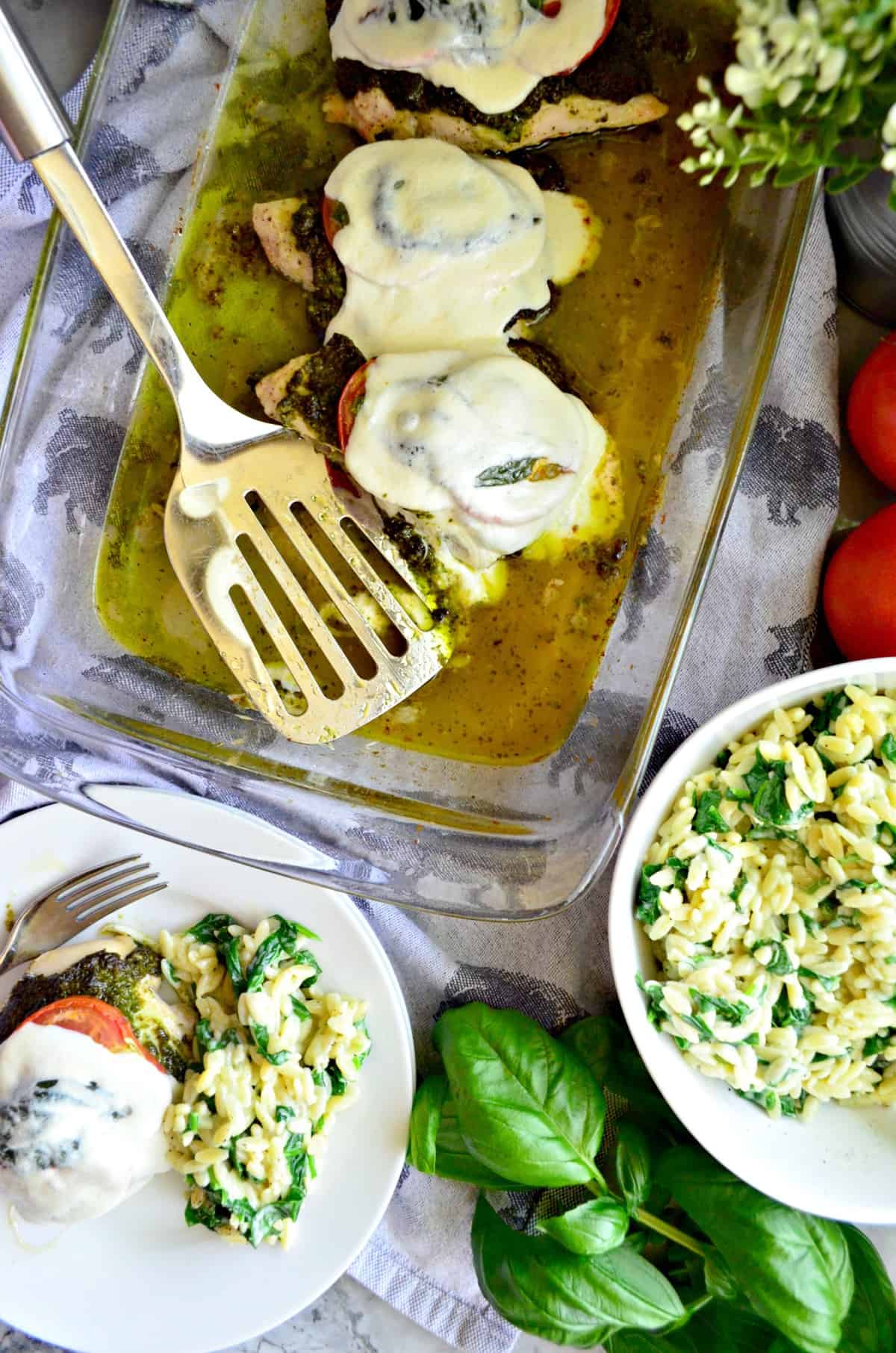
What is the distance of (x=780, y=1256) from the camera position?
182 cm

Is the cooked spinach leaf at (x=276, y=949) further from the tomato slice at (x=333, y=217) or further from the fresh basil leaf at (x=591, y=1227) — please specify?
the tomato slice at (x=333, y=217)

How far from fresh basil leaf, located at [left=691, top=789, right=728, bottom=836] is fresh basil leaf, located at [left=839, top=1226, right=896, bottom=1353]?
79 cm

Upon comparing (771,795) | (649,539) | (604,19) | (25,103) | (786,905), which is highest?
(25,103)

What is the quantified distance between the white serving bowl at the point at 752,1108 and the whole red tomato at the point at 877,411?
41 centimetres

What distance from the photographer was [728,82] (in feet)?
3.85

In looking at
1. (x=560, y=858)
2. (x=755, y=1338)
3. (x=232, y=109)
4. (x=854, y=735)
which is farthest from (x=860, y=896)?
(x=232, y=109)

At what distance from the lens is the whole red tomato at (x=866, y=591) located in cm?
187

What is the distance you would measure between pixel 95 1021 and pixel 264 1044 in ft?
1.07

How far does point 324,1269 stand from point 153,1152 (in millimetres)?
407

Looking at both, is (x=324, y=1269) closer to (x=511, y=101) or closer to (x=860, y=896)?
(x=860, y=896)

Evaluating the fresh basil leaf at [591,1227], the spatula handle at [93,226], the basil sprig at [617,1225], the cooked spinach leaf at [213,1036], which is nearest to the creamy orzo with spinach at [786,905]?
the basil sprig at [617,1225]

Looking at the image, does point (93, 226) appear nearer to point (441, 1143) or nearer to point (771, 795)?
point (771, 795)

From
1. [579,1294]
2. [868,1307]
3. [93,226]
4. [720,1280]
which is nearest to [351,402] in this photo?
[93,226]

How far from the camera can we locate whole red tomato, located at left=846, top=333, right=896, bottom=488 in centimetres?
190
